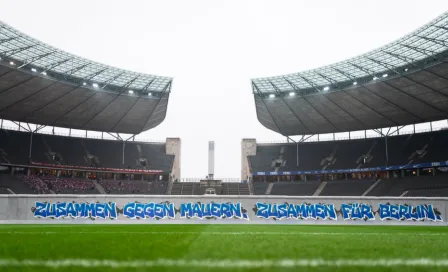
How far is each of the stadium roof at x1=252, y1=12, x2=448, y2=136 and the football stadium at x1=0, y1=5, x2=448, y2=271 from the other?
19 cm

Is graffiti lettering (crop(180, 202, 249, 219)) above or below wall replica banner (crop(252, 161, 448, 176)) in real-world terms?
below

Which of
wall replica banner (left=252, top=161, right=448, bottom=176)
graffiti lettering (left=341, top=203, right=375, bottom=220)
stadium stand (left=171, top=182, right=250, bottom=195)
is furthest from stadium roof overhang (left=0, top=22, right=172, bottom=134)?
graffiti lettering (left=341, top=203, right=375, bottom=220)

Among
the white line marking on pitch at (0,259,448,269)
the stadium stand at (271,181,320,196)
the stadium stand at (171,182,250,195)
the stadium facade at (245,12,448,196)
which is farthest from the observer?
the stadium stand at (171,182,250,195)

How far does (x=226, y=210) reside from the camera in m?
29.5

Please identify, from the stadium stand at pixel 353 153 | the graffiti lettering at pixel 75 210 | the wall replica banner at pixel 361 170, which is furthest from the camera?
the stadium stand at pixel 353 153

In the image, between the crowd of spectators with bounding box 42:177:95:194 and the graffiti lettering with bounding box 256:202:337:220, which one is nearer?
the graffiti lettering with bounding box 256:202:337:220

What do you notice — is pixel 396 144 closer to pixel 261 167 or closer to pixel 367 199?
pixel 261 167

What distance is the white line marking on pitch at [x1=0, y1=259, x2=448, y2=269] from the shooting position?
535 centimetres

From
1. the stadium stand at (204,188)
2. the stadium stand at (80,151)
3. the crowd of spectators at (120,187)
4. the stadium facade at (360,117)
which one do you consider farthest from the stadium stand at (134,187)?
the stadium facade at (360,117)

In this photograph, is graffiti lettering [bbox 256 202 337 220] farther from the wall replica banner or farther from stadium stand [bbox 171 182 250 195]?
stadium stand [bbox 171 182 250 195]

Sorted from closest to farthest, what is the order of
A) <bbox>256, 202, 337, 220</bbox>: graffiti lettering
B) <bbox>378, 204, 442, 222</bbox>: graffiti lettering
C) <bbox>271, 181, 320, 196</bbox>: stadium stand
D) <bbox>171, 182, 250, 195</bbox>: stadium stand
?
<bbox>378, 204, 442, 222</bbox>: graffiti lettering
<bbox>256, 202, 337, 220</bbox>: graffiti lettering
<bbox>271, 181, 320, 196</bbox>: stadium stand
<bbox>171, 182, 250, 195</bbox>: stadium stand

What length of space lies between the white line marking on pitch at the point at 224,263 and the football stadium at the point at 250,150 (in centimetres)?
1918

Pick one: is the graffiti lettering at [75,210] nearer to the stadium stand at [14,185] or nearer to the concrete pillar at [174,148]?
the stadium stand at [14,185]

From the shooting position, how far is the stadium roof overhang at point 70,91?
4391cm
